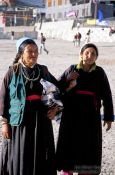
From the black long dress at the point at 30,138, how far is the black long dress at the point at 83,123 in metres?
0.39

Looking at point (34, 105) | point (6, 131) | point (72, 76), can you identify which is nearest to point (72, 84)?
point (72, 76)

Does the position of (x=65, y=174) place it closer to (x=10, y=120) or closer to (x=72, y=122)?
(x=72, y=122)

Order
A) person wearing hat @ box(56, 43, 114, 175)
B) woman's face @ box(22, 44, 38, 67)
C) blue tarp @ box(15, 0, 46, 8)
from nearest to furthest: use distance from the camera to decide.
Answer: woman's face @ box(22, 44, 38, 67) → person wearing hat @ box(56, 43, 114, 175) → blue tarp @ box(15, 0, 46, 8)

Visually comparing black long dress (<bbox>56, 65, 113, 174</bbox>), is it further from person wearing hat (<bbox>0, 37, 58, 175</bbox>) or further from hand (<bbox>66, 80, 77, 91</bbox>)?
person wearing hat (<bbox>0, 37, 58, 175</bbox>)

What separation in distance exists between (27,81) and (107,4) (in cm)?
6959

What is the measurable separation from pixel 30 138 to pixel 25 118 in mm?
177

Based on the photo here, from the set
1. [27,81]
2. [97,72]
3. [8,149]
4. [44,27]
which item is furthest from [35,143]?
[44,27]

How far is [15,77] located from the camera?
4.32m

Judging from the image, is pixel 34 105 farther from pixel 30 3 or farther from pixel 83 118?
pixel 30 3

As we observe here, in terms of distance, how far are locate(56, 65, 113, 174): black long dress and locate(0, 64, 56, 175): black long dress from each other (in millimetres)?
386

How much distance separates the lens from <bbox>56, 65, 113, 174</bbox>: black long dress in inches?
185

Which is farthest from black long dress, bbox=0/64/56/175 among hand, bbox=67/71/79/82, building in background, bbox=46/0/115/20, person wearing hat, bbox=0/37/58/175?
building in background, bbox=46/0/115/20

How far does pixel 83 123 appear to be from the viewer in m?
4.72

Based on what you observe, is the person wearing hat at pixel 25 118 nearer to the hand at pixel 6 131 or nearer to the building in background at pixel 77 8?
the hand at pixel 6 131
